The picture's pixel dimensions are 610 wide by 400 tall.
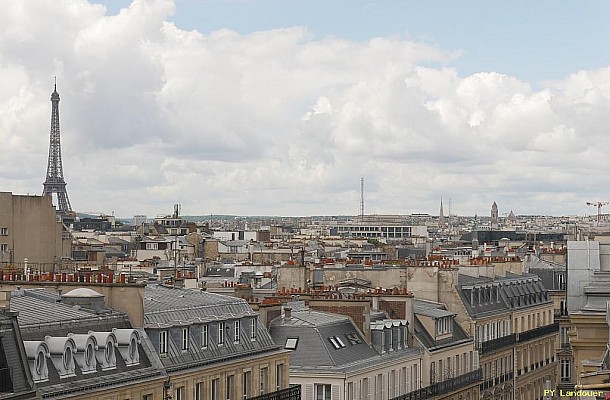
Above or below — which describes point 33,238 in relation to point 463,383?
above

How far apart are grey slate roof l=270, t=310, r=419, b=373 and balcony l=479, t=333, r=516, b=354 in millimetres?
15789

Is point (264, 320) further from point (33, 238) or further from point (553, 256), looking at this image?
point (553, 256)

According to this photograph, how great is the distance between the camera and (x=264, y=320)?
48.8 m

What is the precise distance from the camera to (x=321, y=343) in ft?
158

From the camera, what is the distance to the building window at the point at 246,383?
137ft

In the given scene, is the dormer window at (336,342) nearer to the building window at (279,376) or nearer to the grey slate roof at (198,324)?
the grey slate roof at (198,324)

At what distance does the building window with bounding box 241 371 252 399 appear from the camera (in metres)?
41.6

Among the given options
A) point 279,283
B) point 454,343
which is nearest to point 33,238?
point 279,283

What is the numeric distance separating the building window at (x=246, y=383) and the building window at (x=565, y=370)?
38.4 metres

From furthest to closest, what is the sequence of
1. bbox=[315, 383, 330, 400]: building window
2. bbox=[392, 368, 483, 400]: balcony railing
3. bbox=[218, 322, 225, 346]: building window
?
bbox=[392, 368, 483, 400]: balcony railing, bbox=[315, 383, 330, 400]: building window, bbox=[218, 322, 225, 346]: building window

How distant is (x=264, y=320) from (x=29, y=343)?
17.8 meters

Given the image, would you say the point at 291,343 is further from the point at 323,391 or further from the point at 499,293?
the point at 499,293

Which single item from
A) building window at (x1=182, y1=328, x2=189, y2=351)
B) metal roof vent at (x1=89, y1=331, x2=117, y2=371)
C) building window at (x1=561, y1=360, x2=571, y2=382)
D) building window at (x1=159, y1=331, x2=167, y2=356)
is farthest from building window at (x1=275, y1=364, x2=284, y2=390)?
building window at (x1=561, y1=360, x2=571, y2=382)

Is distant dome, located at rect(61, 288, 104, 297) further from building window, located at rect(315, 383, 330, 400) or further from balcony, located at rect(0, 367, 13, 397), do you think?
building window, located at rect(315, 383, 330, 400)
